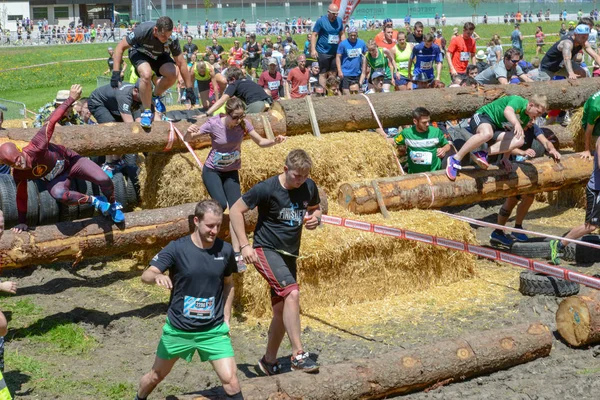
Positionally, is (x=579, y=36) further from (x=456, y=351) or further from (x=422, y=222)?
(x=456, y=351)

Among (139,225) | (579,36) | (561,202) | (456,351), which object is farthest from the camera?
(579,36)

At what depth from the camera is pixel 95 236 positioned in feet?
31.3

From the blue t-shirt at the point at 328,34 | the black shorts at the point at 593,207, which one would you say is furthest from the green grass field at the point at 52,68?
the black shorts at the point at 593,207

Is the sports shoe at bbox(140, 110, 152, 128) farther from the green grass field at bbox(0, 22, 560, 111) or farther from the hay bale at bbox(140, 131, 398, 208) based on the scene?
the green grass field at bbox(0, 22, 560, 111)

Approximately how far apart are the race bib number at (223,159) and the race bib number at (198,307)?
354 centimetres

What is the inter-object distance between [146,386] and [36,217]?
216 inches

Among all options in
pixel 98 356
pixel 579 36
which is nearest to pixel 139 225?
pixel 98 356

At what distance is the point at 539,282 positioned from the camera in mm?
10008

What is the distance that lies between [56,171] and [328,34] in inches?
381

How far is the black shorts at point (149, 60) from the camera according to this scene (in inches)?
474

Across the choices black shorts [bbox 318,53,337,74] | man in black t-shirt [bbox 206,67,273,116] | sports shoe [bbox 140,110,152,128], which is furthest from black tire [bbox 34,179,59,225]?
black shorts [bbox 318,53,337,74]

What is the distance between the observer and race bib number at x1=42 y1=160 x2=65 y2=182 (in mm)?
9289

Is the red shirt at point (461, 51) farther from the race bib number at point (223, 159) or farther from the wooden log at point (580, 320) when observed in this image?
the wooden log at point (580, 320)

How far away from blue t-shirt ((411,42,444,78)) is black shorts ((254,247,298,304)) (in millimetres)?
10559
